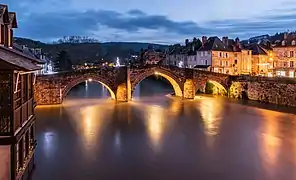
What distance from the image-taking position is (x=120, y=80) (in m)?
32.5

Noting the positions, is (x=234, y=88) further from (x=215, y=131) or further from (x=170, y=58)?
(x=170, y=58)

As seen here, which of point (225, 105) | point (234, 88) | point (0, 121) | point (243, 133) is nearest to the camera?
point (0, 121)

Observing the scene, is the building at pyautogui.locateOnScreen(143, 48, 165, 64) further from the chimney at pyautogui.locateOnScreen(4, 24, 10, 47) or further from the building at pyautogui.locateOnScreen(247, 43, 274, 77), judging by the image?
the chimney at pyautogui.locateOnScreen(4, 24, 10, 47)

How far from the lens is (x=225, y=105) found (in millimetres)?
30375

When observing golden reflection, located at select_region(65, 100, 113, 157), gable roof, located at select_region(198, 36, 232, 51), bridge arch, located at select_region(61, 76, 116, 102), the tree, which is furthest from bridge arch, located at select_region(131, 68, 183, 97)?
the tree

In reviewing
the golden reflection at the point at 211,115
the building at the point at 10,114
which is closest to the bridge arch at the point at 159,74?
the golden reflection at the point at 211,115

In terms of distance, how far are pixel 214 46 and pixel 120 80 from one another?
1852 centimetres

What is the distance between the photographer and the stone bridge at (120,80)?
29.7 metres

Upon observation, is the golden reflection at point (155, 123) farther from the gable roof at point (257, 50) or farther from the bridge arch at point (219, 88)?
the gable roof at point (257, 50)

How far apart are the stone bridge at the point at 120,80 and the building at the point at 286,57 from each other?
9577 mm

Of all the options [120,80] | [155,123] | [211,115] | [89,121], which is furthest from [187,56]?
[89,121]

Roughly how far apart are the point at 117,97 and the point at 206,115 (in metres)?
10.5

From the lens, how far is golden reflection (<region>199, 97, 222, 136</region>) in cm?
1969

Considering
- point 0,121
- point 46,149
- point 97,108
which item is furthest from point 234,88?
point 0,121
